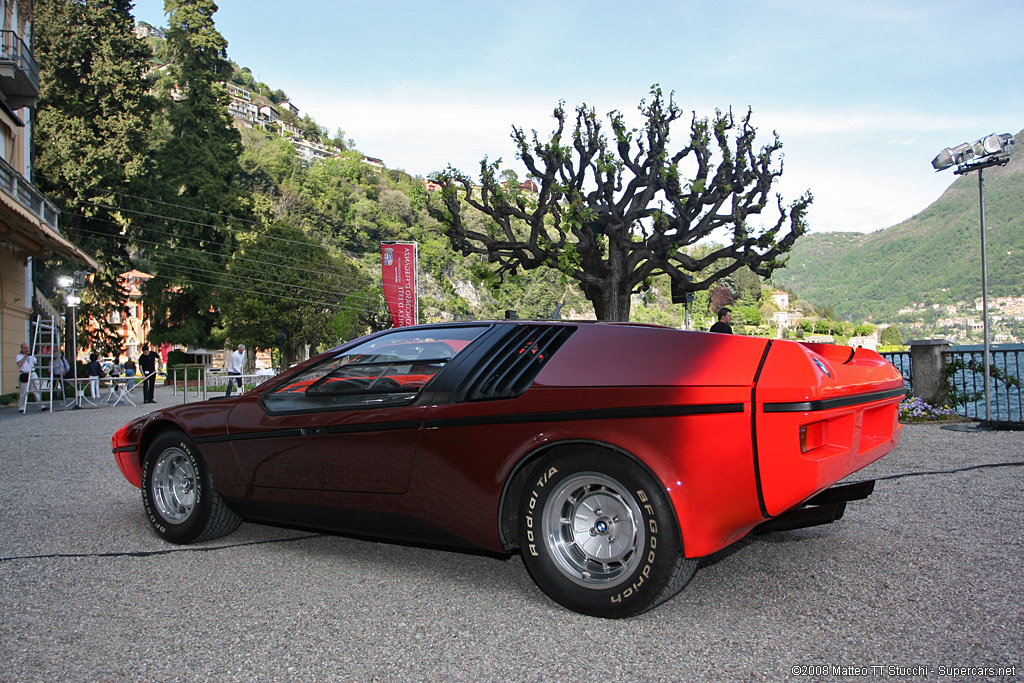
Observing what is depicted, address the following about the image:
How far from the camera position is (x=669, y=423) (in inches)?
113

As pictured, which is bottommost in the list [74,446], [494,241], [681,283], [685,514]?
[74,446]

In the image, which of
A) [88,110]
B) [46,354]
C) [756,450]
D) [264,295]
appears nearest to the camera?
[756,450]

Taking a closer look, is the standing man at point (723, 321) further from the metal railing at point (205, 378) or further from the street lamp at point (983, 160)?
the metal railing at point (205, 378)

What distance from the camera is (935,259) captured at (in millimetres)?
107812

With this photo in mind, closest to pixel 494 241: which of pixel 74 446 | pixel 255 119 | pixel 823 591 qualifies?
pixel 74 446

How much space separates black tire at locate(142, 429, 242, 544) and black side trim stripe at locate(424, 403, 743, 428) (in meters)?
1.76

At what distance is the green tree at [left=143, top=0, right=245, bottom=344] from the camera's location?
4553 cm

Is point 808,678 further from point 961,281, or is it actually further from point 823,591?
point 961,281

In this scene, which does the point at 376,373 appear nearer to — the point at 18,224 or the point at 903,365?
the point at 903,365

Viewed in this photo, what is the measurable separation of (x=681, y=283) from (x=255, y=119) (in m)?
190

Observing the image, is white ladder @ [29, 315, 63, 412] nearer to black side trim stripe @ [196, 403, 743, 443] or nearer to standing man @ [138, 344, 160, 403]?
standing man @ [138, 344, 160, 403]

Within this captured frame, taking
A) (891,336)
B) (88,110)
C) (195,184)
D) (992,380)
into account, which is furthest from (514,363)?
(891,336)

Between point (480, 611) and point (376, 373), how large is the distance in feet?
4.63

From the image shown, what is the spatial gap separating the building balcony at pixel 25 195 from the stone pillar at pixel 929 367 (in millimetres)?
19543
